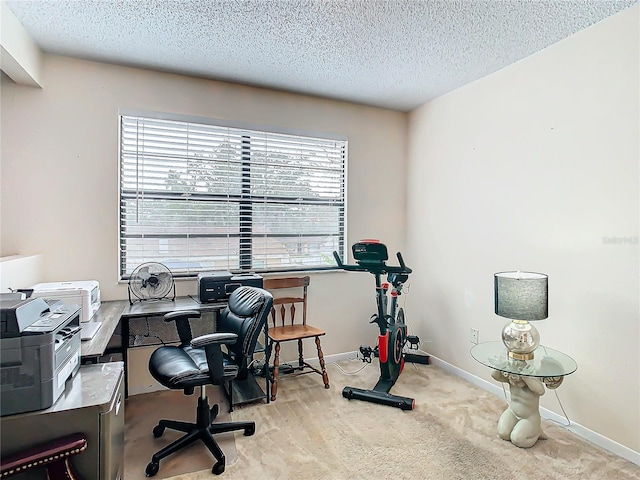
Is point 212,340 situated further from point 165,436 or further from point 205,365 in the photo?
point 165,436

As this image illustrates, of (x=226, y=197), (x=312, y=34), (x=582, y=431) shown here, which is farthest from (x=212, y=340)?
(x=582, y=431)

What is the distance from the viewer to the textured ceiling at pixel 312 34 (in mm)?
2090

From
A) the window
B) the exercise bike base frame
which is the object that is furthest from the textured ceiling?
the exercise bike base frame

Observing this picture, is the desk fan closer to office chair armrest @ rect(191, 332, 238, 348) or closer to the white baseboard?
office chair armrest @ rect(191, 332, 238, 348)

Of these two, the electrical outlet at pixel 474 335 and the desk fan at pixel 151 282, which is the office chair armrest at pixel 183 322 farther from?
the electrical outlet at pixel 474 335

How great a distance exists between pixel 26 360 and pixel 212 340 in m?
0.81

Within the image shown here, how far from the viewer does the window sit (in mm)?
2949

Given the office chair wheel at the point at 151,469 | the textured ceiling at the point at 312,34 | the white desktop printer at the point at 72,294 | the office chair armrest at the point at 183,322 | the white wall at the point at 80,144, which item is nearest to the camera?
the office chair wheel at the point at 151,469

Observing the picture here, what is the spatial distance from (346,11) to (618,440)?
3.00 meters

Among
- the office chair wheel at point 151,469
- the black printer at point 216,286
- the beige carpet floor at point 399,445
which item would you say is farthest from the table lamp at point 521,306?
the office chair wheel at point 151,469

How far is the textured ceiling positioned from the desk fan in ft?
5.15

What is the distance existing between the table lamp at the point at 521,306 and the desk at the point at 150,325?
1.78 meters

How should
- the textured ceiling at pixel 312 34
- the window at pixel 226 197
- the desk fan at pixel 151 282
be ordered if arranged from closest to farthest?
the textured ceiling at pixel 312 34
the desk fan at pixel 151 282
the window at pixel 226 197

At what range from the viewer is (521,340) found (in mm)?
2291
